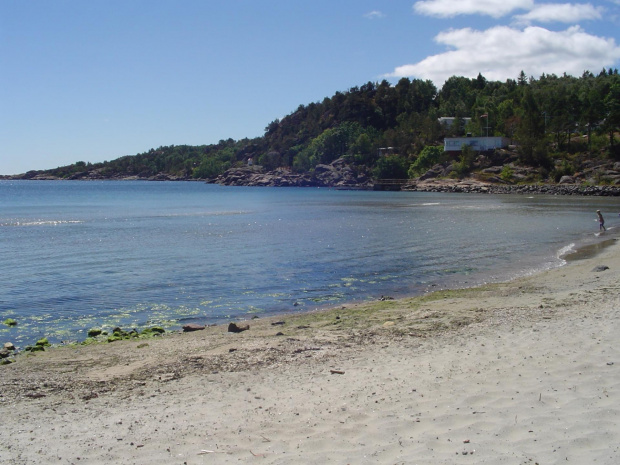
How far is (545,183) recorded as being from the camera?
111875 millimetres

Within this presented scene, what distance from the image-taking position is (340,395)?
28.9 ft

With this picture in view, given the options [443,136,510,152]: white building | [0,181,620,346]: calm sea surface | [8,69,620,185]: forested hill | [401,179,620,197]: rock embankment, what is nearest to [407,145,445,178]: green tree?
[8,69,620,185]: forested hill

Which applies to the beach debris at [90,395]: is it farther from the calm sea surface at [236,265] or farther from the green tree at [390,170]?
the green tree at [390,170]

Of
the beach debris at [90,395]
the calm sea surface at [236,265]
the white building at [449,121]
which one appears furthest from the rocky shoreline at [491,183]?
the beach debris at [90,395]

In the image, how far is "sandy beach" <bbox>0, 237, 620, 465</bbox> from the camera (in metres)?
6.88

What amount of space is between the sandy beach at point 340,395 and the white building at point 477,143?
13123 centimetres

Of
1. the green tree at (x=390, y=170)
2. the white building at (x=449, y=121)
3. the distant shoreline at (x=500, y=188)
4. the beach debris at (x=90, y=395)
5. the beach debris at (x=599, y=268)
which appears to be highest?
the white building at (x=449, y=121)

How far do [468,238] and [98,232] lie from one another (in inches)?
1257

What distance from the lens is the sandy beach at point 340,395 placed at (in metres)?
6.88

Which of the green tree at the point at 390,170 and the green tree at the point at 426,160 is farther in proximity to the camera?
the green tree at the point at 390,170

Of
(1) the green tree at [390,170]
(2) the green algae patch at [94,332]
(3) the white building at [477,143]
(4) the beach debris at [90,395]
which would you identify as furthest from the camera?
(1) the green tree at [390,170]

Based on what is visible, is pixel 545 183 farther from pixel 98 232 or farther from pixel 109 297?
pixel 109 297

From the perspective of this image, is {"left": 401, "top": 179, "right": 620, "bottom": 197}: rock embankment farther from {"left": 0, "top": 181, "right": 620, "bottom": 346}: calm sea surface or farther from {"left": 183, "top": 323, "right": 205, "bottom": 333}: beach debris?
{"left": 183, "top": 323, "right": 205, "bottom": 333}: beach debris

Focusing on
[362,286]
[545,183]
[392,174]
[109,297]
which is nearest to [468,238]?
[362,286]
